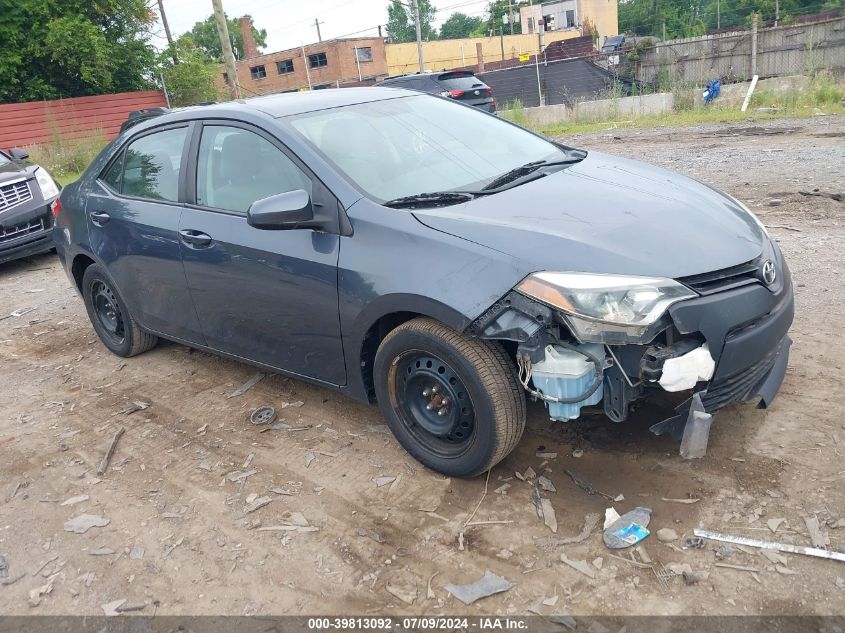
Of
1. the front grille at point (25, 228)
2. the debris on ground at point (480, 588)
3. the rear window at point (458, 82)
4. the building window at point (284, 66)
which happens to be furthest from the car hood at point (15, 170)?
the building window at point (284, 66)

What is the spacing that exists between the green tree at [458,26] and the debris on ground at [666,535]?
108m

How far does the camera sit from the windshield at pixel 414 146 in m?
3.56

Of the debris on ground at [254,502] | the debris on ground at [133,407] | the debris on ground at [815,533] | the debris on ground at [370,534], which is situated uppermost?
the debris on ground at [133,407]

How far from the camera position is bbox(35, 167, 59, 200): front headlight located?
A: 8.74 m

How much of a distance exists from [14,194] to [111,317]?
4.23 meters

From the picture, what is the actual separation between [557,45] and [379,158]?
1645 inches

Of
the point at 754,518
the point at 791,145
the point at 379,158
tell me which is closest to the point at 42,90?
the point at 791,145

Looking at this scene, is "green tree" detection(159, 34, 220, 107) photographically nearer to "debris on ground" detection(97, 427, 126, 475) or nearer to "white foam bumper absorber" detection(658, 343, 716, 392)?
"debris on ground" detection(97, 427, 126, 475)

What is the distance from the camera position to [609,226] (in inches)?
120

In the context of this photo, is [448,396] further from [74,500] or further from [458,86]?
[458,86]

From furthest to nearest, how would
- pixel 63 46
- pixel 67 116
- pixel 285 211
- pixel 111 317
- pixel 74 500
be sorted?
pixel 67 116
pixel 63 46
pixel 111 317
pixel 74 500
pixel 285 211

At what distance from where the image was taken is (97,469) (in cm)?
383

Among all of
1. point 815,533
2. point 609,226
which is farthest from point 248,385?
point 815,533

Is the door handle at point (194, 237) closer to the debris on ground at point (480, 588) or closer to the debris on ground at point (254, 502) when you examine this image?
the debris on ground at point (254, 502)
